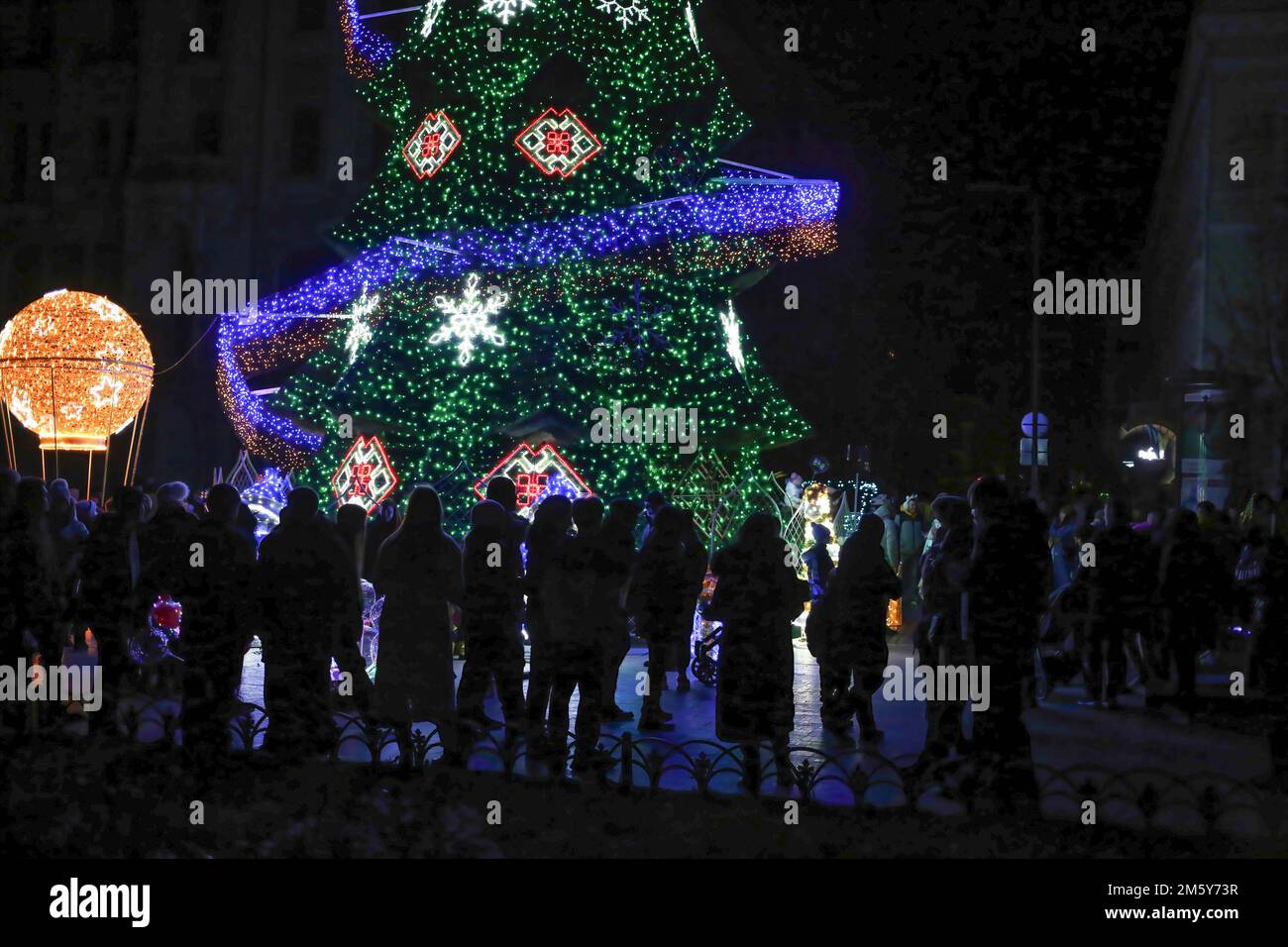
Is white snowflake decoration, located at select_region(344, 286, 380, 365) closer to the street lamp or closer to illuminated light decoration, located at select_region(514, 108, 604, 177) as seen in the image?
illuminated light decoration, located at select_region(514, 108, 604, 177)

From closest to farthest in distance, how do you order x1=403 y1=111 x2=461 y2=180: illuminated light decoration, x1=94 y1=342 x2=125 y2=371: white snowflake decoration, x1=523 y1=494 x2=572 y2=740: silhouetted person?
x1=523 y1=494 x2=572 y2=740: silhouetted person, x1=94 y1=342 x2=125 y2=371: white snowflake decoration, x1=403 y1=111 x2=461 y2=180: illuminated light decoration

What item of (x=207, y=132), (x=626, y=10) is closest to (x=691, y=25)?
(x=626, y=10)

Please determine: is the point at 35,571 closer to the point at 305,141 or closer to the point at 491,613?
the point at 491,613

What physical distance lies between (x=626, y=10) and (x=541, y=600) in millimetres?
11248

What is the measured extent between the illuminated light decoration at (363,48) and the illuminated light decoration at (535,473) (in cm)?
666


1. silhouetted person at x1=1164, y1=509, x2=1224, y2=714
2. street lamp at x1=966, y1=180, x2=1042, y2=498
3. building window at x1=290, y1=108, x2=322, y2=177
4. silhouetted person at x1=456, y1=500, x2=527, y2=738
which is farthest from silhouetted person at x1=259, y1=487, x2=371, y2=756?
building window at x1=290, y1=108, x2=322, y2=177

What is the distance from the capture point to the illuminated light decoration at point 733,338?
704 inches

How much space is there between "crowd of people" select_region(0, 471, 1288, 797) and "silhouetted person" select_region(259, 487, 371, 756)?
0.02 m

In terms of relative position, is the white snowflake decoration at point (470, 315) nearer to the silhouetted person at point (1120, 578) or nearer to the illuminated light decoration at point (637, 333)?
the illuminated light decoration at point (637, 333)

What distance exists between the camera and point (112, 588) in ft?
34.8

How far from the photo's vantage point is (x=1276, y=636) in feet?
29.0

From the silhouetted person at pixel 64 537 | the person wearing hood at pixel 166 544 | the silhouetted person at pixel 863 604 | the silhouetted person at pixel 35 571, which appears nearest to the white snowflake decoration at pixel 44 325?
the silhouetted person at pixel 64 537

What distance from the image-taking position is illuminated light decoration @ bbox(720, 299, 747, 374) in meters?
17.9

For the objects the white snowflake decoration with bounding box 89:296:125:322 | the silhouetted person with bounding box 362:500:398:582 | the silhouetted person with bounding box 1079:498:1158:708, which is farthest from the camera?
the white snowflake decoration with bounding box 89:296:125:322
